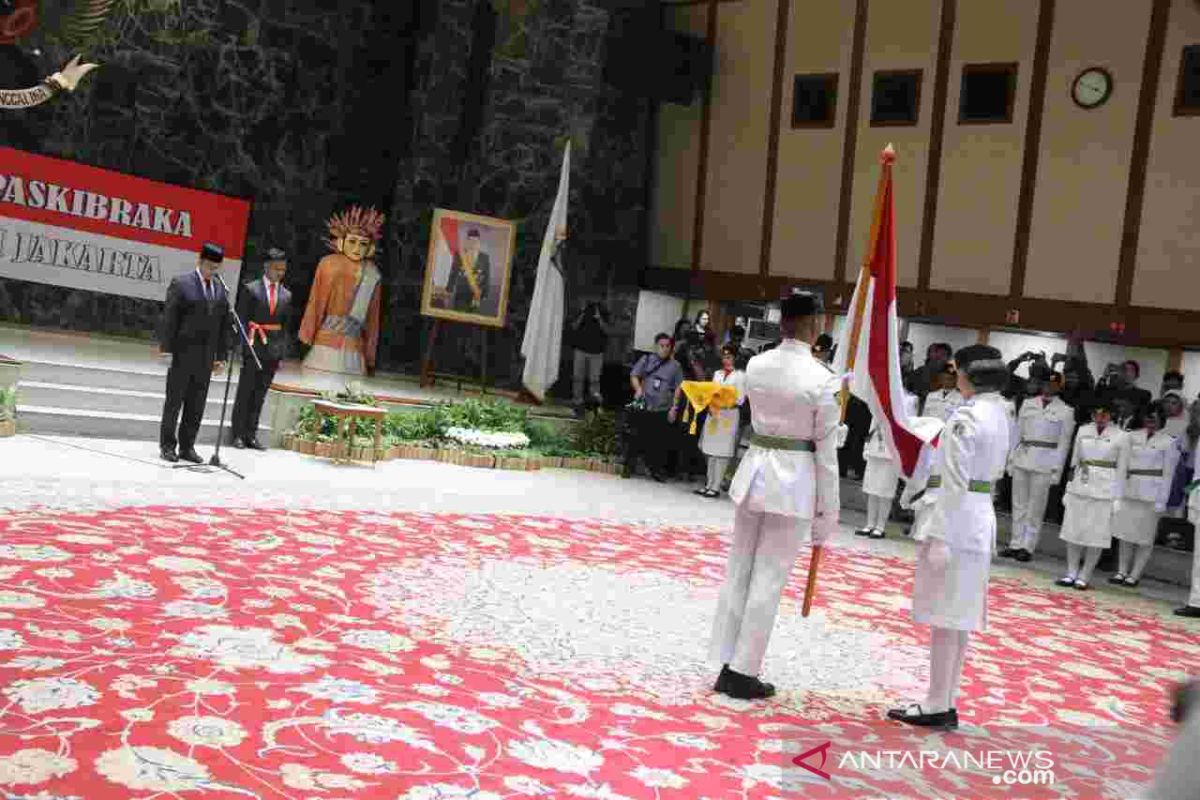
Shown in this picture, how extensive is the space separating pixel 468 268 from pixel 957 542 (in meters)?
10.4

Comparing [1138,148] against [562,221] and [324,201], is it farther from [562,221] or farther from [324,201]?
[324,201]

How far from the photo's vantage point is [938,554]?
4.82 meters

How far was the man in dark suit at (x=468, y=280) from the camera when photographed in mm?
14547

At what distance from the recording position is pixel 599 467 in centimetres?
1288

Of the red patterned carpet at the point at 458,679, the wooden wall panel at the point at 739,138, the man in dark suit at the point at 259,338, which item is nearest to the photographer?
the red patterned carpet at the point at 458,679

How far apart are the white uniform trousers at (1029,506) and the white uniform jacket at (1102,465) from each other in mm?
984

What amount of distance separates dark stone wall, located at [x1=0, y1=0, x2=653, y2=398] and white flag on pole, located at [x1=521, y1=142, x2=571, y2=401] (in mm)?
904

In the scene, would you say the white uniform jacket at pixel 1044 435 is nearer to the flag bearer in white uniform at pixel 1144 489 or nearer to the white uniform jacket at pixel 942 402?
the white uniform jacket at pixel 942 402

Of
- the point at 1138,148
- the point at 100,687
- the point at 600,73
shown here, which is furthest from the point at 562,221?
the point at 100,687

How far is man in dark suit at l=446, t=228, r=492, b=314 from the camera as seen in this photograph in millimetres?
14547

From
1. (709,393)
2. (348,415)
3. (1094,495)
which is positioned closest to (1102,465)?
(1094,495)

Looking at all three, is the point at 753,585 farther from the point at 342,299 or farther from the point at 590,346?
the point at 590,346

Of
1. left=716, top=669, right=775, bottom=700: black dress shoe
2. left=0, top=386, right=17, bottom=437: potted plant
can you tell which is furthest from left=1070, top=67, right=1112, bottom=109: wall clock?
left=0, top=386, right=17, bottom=437: potted plant

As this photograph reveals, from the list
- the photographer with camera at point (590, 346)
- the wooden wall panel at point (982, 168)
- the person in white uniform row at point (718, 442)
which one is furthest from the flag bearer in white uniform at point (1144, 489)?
the photographer with camera at point (590, 346)
